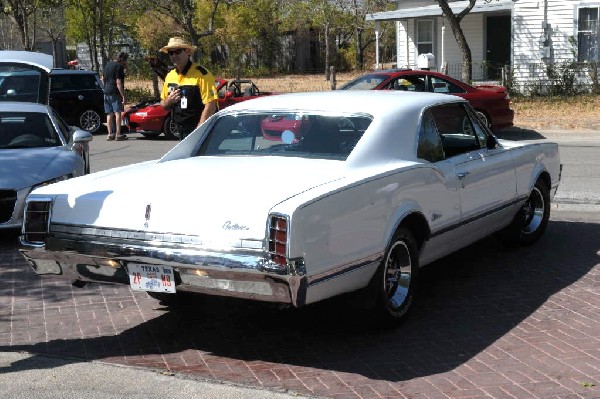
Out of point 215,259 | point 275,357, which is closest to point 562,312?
point 275,357

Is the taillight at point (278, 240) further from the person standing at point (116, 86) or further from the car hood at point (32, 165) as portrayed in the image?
the person standing at point (116, 86)

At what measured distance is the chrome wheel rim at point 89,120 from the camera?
892 inches

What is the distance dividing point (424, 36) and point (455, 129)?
24.7m

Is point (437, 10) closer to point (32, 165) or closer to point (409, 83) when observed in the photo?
point (409, 83)

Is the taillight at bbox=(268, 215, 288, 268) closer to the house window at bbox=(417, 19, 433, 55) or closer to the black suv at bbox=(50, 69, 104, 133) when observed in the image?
the black suv at bbox=(50, 69, 104, 133)

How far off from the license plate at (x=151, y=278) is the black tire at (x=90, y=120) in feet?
57.7

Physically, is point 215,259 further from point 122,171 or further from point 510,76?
point 510,76

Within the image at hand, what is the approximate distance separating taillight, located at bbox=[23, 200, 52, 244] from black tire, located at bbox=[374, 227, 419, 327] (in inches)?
85.8

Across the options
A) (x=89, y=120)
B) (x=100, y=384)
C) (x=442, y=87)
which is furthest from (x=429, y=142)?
(x=89, y=120)

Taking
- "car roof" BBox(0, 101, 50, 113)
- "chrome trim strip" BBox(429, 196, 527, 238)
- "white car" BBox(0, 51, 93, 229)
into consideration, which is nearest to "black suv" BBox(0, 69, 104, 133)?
"car roof" BBox(0, 101, 50, 113)

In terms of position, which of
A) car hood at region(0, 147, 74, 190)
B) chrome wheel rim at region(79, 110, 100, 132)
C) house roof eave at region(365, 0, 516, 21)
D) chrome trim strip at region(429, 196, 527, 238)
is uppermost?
house roof eave at region(365, 0, 516, 21)

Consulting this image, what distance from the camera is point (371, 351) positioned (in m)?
5.82

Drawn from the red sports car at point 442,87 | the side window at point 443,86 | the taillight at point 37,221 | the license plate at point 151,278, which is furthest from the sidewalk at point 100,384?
the side window at point 443,86

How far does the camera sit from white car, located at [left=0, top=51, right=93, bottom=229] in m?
8.91
